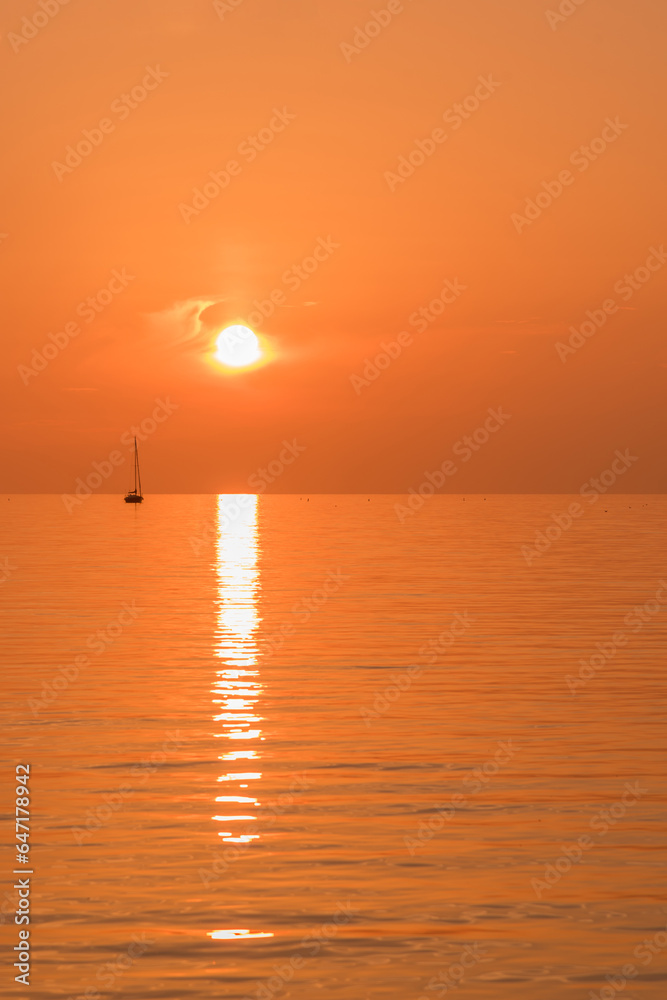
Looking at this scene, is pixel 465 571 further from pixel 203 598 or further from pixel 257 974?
pixel 257 974

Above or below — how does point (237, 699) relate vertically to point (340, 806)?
above

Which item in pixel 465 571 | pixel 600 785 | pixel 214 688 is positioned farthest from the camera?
pixel 465 571

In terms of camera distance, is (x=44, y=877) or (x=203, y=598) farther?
(x=203, y=598)

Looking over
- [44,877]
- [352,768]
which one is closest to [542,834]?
[352,768]

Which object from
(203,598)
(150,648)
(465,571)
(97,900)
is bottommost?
(97,900)

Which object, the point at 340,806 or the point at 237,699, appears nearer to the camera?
the point at 340,806

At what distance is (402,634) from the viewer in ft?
144

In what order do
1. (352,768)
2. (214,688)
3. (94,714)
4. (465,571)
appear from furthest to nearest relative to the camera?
(465,571) < (214,688) < (94,714) < (352,768)

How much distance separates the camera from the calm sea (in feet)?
45.1

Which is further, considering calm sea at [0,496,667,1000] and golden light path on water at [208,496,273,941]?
golden light path on water at [208,496,273,941]

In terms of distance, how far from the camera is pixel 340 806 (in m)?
20.1

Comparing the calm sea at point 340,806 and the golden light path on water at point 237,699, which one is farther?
the golden light path on water at point 237,699

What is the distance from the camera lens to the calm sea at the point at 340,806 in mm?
13742

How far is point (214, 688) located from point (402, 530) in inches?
4638
